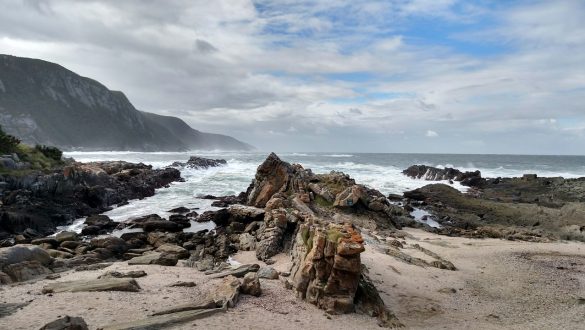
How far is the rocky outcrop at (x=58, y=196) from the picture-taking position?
956 inches

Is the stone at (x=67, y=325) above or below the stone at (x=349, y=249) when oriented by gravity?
below

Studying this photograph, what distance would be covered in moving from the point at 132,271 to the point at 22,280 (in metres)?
3.55

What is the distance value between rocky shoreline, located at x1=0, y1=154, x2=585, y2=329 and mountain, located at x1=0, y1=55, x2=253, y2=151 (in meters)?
114

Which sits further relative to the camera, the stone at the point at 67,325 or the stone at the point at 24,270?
the stone at the point at 24,270

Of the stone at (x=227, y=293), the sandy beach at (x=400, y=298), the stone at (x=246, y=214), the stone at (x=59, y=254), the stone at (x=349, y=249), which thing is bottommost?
the stone at (x=59, y=254)

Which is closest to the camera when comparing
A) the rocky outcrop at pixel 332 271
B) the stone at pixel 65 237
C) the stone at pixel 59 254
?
the rocky outcrop at pixel 332 271

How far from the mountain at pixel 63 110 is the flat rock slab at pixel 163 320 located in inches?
5414

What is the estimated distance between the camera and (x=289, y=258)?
682 inches

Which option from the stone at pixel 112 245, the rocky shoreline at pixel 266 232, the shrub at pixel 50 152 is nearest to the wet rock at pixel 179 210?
the rocky shoreline at pixel 266 232

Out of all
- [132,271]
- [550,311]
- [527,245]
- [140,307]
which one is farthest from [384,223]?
[140,307]

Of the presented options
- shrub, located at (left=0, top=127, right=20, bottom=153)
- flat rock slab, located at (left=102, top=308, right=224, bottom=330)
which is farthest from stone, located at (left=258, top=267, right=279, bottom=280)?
shrub, located at (left=0, top=127, right=20, bottom=153)

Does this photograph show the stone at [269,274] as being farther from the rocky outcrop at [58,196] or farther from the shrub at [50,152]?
the shrub at [50,152]

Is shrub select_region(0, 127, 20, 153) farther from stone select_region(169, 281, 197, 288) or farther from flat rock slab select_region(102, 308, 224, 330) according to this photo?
flat rock slab select_region(102, 308, 224, 330)

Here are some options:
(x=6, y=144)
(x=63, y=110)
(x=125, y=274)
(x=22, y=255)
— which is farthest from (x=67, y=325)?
(x=63, y=110)
